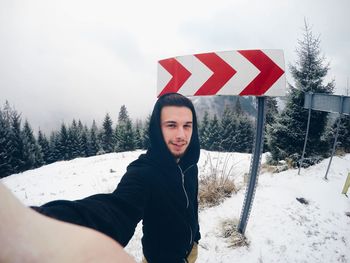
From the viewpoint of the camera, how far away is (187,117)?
1.97 metres

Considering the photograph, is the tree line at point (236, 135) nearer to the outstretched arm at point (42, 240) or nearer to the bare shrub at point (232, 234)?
the bare shrub at point (232, 234)

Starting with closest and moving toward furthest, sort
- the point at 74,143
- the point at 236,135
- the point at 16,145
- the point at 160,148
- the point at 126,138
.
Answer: the point at 160,148 < the point at 16,145 < the point at 236,135 < the point at 126,138 < the point at 74,143

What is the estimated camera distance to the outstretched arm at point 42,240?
32cm

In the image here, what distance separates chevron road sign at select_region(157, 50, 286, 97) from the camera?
2281 mm

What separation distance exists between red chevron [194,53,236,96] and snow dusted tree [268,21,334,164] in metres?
8.97

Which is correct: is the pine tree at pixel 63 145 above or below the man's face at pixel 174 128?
below

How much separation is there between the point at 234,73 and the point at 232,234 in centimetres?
242

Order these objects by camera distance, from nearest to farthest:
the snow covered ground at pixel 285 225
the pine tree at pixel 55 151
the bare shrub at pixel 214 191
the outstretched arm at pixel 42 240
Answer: the outstretched arm at pixel 42 240 < the snow covered ground at pixel 285 225 < the bare shrub at pixel 214 191 < the pine tree at pixel 55 151

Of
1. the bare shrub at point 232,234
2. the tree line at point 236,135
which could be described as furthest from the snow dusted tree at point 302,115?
the bare shrub at point 232,234

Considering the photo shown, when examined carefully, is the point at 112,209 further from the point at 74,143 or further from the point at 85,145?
the point at 85,145

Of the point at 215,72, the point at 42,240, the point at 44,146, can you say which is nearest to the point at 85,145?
the point at 44,146

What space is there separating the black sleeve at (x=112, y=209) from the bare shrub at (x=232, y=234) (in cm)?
234

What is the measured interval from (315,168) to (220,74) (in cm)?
655

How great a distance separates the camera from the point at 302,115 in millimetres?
10219
